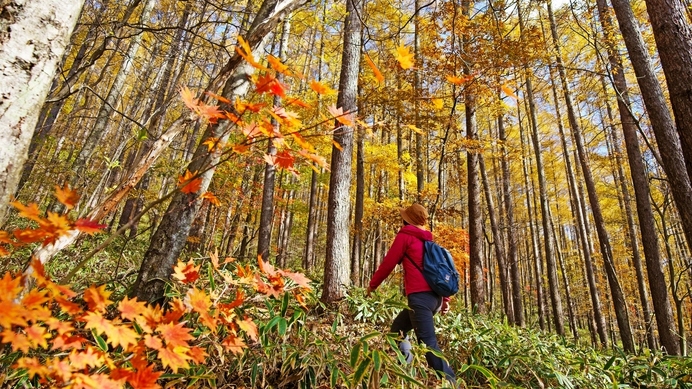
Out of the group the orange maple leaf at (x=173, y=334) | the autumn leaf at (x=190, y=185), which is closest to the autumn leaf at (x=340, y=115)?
the autumn leaf at (x=190, y=185)

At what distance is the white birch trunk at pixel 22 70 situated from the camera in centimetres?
95

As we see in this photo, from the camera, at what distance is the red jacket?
10.1 ft

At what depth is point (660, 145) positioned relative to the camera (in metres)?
3.89

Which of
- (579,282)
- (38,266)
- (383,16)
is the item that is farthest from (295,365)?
(579,282)

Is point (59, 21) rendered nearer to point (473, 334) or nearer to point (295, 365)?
point (295, 365)

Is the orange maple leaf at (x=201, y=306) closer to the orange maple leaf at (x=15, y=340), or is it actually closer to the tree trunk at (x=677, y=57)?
the orange maple leaf at (x=15, y=340)

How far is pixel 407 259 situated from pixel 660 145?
130 inches

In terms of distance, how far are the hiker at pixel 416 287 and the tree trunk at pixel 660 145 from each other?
2596mm

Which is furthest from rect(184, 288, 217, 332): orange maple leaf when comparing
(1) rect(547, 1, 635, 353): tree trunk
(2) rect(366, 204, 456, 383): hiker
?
(1) rect(547, 1, 635, 353): tree trunk

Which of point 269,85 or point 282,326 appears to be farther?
point 282,326

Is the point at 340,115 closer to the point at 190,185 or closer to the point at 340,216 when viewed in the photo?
the point at 190,185

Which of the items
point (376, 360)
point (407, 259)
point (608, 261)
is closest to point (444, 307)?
point (407, 259)

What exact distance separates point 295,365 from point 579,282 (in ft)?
78.2

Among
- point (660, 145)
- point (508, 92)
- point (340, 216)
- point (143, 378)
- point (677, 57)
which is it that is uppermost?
point (677, 57)
